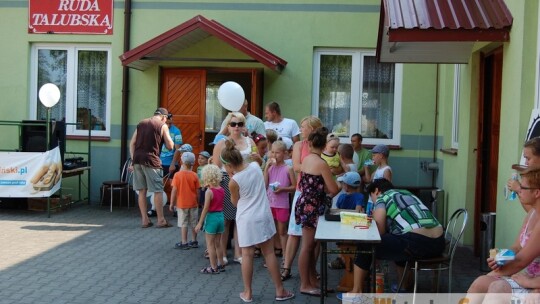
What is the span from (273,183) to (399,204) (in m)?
2.11

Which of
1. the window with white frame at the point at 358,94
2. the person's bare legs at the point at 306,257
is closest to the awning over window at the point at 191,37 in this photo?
the window with white frame at the point at 358,94

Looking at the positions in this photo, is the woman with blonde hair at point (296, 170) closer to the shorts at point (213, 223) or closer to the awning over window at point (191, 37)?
the shorts at point (213, 223)

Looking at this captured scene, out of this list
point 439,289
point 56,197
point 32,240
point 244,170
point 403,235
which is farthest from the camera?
point 56,197

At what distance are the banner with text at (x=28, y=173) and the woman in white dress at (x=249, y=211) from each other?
588cm

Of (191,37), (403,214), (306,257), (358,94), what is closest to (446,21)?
(403,214)

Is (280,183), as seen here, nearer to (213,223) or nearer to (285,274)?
(213,223)

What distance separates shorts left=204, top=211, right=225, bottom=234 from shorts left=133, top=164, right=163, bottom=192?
10.6ft

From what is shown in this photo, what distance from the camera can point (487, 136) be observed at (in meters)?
9.07

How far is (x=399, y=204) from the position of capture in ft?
20.7

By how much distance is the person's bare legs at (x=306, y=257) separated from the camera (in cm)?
701

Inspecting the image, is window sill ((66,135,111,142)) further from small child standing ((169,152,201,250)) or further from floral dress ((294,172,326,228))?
floral dress ((294,172,326,228))

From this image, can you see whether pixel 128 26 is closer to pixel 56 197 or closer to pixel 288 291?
pixel 56 197

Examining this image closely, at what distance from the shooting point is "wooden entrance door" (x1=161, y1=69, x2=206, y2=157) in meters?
13.1

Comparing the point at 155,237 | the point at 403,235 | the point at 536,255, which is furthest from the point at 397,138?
the point at 536,255
